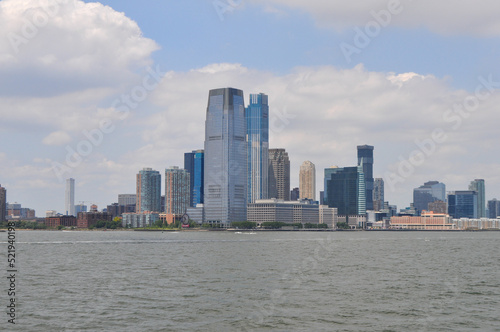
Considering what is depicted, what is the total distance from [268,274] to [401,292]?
2211cm

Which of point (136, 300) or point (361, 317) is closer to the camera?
point (361, 317)

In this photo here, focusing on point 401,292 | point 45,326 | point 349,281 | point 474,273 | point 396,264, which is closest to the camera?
point 45,326

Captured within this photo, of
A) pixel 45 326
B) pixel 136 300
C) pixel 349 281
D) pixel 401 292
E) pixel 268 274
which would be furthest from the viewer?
pixel 268 274

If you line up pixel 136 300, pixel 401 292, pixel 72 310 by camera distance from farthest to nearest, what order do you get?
pixel 401 292
pixel 136 300
pixel 72 310

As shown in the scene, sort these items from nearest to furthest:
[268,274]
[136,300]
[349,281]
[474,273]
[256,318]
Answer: [256,318], [136,300], [349,281], [268,274], [474,273]

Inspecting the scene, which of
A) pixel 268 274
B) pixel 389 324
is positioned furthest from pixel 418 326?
pixel 268 274

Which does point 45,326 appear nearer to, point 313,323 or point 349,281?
point 313,323

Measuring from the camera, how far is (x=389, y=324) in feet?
154

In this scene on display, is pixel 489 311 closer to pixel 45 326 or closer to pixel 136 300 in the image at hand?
pixel 136 300

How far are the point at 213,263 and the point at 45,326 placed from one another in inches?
2248

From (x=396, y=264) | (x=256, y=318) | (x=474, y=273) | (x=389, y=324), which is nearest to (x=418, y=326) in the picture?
(x=389, y=324)

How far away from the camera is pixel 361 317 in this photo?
4975 centimetres

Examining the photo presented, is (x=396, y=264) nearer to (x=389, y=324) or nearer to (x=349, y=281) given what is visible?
(x=349, y=281)

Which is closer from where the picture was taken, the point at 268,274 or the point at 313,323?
the point at 313,323
